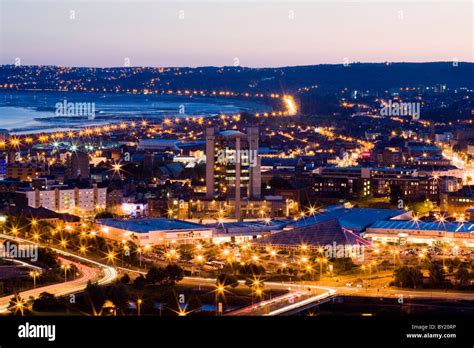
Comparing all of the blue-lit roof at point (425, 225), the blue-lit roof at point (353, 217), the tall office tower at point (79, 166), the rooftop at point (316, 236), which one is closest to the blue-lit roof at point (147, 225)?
the rooftop at point (316, 236)

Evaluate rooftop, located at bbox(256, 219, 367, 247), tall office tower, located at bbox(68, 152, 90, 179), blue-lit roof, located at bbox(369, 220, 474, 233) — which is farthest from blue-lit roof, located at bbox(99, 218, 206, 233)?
tall office tower, located at bbox(68, 152, 90, 179)

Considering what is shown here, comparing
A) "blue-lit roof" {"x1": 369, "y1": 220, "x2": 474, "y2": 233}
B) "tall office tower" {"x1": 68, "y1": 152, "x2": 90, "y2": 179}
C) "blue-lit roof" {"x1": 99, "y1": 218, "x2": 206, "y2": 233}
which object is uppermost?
"tall office tower" {"x1": 68, "y1": 152, "x2": 90, "y2": 179}

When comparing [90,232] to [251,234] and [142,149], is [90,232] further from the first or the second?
[142,149]

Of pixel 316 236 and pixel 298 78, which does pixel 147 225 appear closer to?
pixel 316 236

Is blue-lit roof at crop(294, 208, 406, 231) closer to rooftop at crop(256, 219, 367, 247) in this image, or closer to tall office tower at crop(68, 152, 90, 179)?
rooftop at crop(256, 219, 367, 247)

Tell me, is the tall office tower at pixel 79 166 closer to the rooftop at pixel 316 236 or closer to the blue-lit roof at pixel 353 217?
the blue-lit roof at pixel 353 217

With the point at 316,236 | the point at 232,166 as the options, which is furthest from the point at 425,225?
the point at 232,166

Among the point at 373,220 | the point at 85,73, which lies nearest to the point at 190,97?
the point at 85,73
